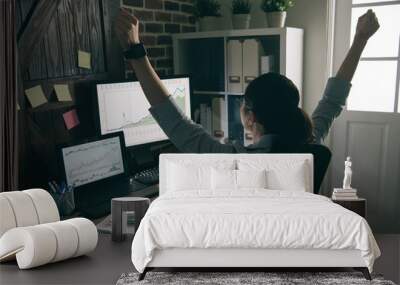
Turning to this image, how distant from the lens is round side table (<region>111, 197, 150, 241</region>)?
3787 millimetres

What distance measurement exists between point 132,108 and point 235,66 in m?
0.94

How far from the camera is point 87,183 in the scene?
13.0 feet

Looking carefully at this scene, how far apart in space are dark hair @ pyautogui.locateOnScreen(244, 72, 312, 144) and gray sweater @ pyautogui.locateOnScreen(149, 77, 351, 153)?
0.30 feet

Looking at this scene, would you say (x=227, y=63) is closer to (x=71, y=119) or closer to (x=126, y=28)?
(x=126, y=28)

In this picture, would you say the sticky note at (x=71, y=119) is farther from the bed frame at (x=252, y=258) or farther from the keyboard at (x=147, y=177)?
the bed frame at (x=252, y=258)

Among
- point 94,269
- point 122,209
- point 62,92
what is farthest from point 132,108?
point 94,269

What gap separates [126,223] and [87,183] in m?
0.40

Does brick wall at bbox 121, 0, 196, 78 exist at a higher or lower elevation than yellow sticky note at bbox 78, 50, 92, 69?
higher

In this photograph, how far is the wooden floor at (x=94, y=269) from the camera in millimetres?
3201

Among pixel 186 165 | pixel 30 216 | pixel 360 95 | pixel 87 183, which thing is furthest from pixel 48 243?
pixel 360 95

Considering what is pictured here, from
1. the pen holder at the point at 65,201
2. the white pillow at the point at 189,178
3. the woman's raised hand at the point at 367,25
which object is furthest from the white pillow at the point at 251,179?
the woman's raised hand at the point at 367,25

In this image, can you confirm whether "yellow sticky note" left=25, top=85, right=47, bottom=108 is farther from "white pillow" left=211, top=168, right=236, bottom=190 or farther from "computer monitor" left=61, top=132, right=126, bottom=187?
"white pillow" left=211, top=168, right=236, bottom=190

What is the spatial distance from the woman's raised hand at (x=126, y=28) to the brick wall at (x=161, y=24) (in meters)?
0.05

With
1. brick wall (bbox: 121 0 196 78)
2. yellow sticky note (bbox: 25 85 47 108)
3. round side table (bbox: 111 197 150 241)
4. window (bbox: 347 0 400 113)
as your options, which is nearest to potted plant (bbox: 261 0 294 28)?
window (bbox: 347 0 400 113)
